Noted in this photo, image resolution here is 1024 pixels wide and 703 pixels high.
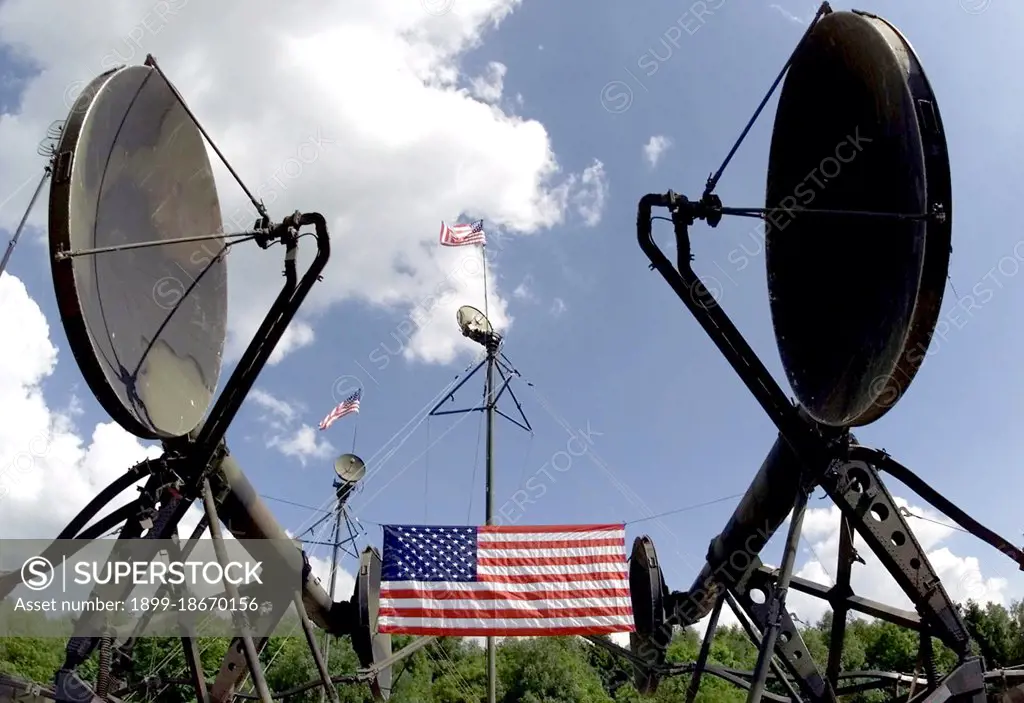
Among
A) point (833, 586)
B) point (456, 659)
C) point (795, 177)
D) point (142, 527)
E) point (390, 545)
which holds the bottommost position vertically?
point (833, 586)

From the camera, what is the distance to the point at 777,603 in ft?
23.0

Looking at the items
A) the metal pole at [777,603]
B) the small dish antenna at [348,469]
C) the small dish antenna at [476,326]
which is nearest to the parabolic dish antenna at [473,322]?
the small dish antenna at [476,326]

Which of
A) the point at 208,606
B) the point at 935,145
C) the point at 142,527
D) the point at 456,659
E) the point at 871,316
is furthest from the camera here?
the point at 456,659

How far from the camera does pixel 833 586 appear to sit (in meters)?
8.93

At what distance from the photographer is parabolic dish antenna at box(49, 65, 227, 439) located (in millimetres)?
6301

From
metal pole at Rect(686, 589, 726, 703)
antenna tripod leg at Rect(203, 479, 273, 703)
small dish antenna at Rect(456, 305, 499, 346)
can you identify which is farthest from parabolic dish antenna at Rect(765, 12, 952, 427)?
small dish antenna at Rect(456, 305, 499, 346)

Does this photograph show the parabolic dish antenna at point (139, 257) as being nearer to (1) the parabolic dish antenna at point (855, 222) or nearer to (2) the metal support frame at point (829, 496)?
(2) the metal support frame at point (829, 496)

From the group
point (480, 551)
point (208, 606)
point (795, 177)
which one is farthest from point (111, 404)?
point (480, 551)

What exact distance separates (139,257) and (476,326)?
12897 mm

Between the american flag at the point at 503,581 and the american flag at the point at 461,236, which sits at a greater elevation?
the american flag at the point at 461,236

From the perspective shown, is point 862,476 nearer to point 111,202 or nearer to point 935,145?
point 935,145

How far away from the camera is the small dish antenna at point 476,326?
2058 centimetres

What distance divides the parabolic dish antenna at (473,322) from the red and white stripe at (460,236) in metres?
1.85

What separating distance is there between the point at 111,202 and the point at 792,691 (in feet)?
24.9
